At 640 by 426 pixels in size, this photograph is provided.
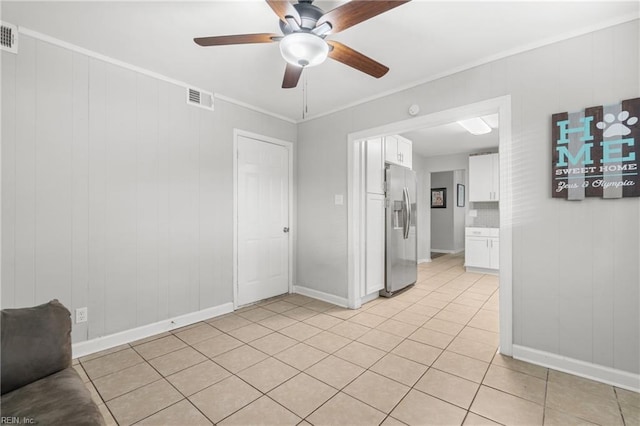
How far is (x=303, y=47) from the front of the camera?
1.81 metres

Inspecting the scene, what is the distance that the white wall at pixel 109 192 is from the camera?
7.42 ft

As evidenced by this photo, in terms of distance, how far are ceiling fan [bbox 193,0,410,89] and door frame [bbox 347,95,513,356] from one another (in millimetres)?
1336

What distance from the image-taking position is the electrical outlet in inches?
98.7

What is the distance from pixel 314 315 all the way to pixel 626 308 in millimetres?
2716

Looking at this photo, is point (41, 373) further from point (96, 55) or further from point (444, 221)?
point (444, 221)

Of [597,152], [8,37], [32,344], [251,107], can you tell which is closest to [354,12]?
[597,152]

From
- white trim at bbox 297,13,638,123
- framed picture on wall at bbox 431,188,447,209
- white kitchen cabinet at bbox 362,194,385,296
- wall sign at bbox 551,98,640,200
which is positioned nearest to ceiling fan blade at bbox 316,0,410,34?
white trim at bbox 297,13,638,123

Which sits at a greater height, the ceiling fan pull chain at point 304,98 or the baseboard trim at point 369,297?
the ceiling fan pull chain at point 304,98

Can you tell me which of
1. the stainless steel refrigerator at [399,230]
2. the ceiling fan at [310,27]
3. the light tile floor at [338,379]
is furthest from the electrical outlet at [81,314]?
the stainless steel refrigerator at [399,230]

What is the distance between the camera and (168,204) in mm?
3068

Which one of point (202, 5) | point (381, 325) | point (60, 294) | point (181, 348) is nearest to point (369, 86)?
point (202, 5)

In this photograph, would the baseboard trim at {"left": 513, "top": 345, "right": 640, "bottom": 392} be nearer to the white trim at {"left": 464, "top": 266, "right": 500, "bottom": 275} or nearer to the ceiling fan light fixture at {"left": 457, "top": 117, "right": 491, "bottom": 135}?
the ceiling fan light fixture at {"left": 457, "top": 117, "right": 491, "bottom": 135}

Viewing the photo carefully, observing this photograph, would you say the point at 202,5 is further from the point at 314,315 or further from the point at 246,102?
the point at 314,315

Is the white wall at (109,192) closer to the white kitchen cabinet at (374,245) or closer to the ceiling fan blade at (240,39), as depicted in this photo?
the ceiling fan blade at (240,39)
